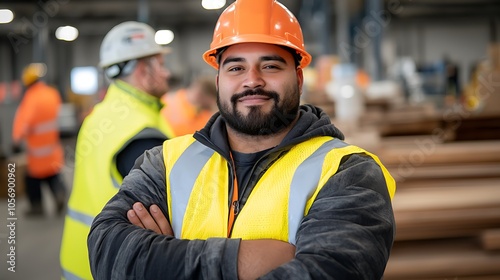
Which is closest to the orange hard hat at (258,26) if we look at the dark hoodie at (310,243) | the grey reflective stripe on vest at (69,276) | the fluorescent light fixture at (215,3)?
the dark hoodie at (310,243)

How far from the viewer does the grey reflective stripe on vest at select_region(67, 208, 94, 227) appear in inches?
103

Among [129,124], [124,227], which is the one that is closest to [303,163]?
[124,227]

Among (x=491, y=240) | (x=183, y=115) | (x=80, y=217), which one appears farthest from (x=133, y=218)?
(x=183, y=115)

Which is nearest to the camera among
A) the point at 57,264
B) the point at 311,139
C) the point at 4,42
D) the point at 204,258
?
the point at 204,258

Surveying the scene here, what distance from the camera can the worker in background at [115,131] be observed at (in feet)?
8.41

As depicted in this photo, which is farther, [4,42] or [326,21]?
[4,42]

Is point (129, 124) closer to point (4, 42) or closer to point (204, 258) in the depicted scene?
point (204, 258)

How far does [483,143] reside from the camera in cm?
423

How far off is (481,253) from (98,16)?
23.6 meters

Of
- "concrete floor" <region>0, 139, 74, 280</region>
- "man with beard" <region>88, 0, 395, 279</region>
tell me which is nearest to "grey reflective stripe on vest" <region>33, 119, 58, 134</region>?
"concrete floor" <region>0, 139, 74, 280</region>

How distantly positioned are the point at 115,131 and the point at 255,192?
39.8 inches

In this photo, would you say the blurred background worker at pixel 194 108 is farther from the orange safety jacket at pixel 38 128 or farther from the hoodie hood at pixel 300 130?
the hoodie hood at pixel 300 130

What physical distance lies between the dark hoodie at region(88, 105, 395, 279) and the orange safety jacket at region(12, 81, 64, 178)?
663 centimetres

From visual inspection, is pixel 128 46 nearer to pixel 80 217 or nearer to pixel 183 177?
pixel 80 217
